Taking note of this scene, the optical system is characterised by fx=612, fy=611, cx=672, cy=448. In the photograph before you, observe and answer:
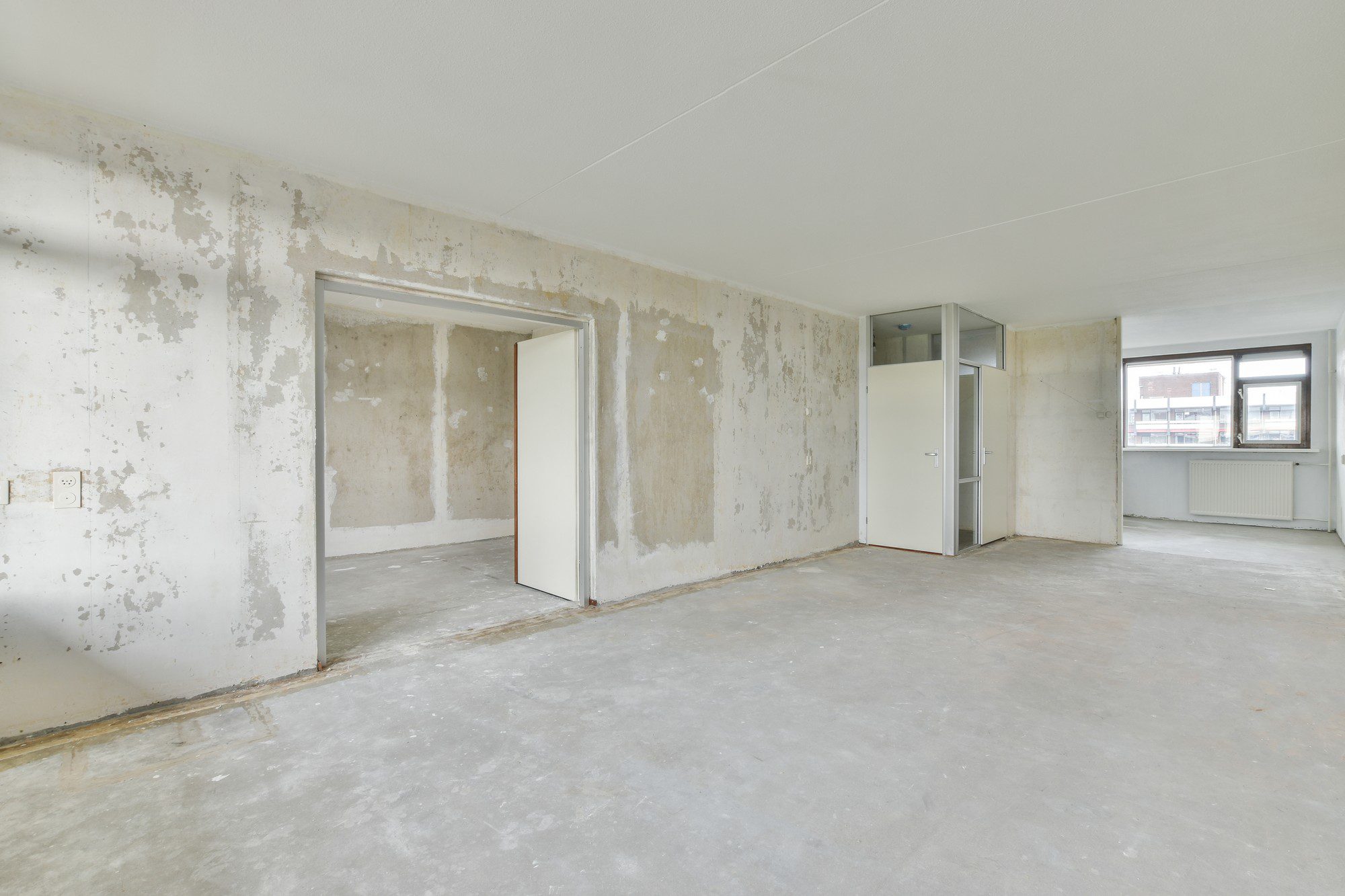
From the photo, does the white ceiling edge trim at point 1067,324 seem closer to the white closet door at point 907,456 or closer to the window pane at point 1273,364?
the white closet door at point 907,456

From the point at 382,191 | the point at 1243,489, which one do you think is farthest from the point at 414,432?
the point at 1243,489

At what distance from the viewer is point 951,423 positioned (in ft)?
20.1

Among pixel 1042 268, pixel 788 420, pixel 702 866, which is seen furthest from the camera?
pixel 788 420

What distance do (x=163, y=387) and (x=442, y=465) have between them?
14.2 feet

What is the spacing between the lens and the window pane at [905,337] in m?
6.58

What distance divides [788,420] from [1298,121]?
3782 mm

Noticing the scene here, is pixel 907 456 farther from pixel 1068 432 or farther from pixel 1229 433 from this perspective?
pixel 1229 433

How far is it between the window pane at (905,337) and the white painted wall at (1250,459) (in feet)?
13.3

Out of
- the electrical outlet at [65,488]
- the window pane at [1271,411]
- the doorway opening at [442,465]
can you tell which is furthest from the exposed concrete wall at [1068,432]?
the electrical outlet at [65,488]

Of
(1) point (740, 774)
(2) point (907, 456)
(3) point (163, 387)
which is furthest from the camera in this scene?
(2) point (907, 456)

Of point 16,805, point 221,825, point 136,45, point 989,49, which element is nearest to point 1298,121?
point 989,49

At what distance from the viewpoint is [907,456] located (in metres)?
6.42

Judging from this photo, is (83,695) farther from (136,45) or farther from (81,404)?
(136,45)

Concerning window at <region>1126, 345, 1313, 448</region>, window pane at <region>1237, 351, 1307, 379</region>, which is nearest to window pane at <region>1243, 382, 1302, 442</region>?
window at <region>1126, 345, 1313, 448</region>
